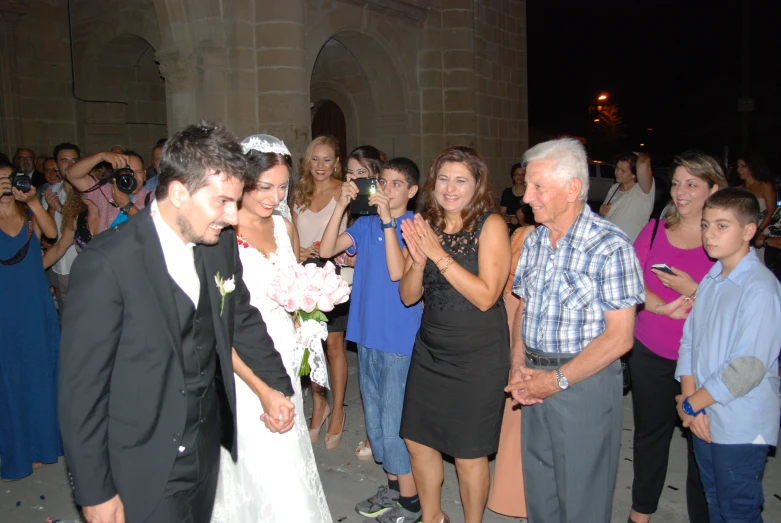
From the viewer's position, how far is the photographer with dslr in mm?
4801

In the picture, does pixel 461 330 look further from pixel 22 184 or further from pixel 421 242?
pixel 22 184

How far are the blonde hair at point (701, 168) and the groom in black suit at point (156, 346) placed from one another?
2.48m

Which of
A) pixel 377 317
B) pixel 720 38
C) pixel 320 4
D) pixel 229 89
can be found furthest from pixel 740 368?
pixel 720 38

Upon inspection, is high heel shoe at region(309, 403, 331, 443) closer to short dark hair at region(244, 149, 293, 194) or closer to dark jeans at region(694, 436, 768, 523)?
short dark hair at region(244, 149, 293, 194)

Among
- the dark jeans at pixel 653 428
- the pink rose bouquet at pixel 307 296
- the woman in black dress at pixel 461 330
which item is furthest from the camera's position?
the dark jeans at pixel 653 428

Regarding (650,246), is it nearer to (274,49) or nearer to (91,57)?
(274,49)

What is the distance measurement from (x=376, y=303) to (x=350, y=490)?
1411 millimetres

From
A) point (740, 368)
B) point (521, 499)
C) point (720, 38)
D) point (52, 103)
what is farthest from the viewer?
A: point (720, 38)

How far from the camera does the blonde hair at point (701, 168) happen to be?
11.1 feet

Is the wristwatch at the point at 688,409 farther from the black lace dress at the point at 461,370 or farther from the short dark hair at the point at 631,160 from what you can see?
the short dark hair at the point at 631,160

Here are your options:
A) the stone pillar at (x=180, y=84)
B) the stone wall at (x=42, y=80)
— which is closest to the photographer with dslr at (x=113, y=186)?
the stone pillar at (x=180, y=84)

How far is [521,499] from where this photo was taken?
354cm

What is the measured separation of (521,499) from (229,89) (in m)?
7.32

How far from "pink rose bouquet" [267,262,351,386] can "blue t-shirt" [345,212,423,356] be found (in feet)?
1.70
